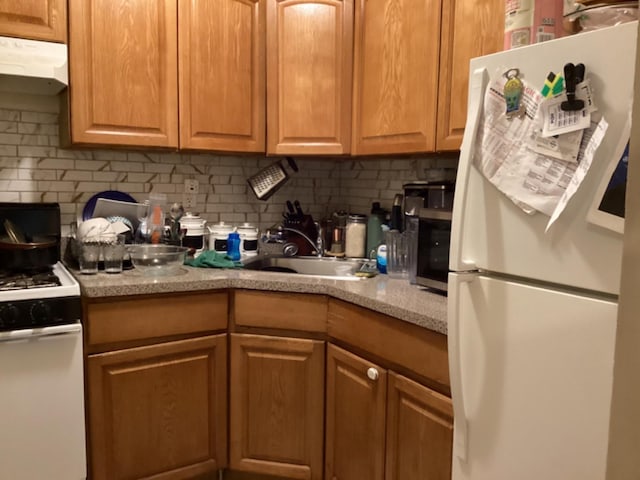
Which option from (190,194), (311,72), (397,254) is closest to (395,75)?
(311,72)

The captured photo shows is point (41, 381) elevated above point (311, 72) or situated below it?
below

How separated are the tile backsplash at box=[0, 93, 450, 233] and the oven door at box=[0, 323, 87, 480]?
752 millimetres

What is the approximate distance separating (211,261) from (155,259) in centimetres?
23

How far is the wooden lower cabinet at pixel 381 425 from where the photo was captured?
1555mm

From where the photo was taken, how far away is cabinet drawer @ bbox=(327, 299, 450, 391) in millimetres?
1537

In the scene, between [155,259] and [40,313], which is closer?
[40,313]

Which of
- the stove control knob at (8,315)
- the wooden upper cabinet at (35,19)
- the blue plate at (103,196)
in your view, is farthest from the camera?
the blue plate at (103,196)

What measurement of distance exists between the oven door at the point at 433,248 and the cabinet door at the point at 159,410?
78cm

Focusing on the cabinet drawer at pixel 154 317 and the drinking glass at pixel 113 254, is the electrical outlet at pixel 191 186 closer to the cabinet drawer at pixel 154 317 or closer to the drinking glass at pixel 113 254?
the drinking glass at pixel 113 254

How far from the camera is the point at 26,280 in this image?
1.84m

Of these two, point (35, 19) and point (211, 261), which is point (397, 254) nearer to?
point (211, 261)

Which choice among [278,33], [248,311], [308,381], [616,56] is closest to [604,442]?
[616,56]

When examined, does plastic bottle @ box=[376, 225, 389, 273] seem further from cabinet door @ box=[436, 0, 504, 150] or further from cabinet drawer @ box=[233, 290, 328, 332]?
cabinet door @ box=[436, 0, 504, 150]

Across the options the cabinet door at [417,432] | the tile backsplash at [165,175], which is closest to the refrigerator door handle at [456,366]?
the cabinet door at [417,432]
